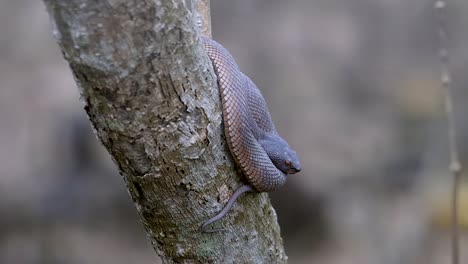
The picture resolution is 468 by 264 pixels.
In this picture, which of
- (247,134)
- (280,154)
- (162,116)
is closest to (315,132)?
(280,154)

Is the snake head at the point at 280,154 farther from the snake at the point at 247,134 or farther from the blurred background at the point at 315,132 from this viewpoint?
the blurred background at the point at 315,132

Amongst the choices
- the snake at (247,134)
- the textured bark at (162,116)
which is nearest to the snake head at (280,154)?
the snake at (247,134)

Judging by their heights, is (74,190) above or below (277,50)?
below

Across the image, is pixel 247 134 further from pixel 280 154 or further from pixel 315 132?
pixel 315 132

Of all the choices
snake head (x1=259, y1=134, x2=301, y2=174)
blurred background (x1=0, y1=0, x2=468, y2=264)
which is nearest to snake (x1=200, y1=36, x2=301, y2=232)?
snake head (x1=259, y1=134, x2=301, y2=174)

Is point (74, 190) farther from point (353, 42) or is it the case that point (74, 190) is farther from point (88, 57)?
point (88, 57)

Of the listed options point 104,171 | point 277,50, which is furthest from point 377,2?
point 104,171

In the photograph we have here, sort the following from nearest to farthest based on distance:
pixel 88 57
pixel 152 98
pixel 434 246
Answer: pixel 88 57 → pixel 152 98 → pixel 434 246

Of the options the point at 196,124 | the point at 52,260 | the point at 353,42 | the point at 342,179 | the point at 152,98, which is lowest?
the point at 52,260
